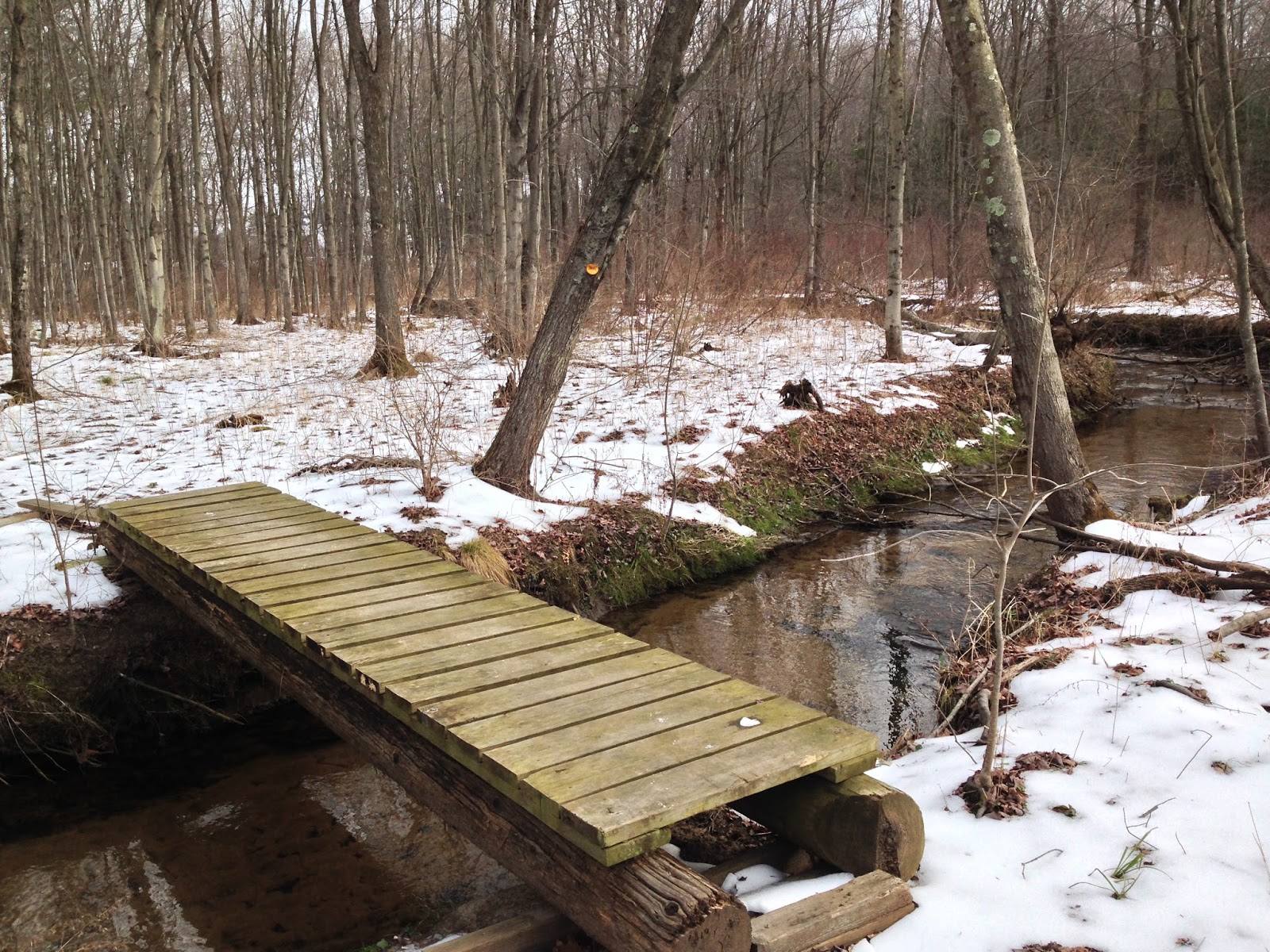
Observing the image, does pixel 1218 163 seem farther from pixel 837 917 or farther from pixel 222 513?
pixel 222 513

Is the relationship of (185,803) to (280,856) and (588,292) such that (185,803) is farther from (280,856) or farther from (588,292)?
(588,292)

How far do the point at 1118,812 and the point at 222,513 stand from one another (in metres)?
5.24

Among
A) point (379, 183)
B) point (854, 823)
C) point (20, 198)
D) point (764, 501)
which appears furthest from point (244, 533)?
point (379, 183)

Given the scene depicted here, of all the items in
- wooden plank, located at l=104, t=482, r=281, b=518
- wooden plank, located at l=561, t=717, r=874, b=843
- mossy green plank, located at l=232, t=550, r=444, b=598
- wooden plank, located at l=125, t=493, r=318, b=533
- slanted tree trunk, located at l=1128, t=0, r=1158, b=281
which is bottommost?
wooden plank, located at l=561, t=717, r=874, b=843

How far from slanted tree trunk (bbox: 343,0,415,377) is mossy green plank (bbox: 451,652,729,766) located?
778 centimetres

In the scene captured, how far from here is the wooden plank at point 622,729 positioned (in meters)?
2.67

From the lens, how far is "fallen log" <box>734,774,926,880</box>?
2617 mm

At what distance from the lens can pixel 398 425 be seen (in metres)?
8.66

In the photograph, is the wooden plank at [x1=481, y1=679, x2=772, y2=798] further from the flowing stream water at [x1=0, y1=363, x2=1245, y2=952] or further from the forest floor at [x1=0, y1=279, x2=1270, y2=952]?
the flowing stream water at [x1=0, y1=363, x2=1245, y2=952]

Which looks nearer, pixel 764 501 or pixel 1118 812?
pixel 1118 812

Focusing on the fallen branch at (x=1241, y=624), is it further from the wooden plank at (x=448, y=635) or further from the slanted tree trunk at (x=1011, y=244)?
the wooden plank at (x=448, y=635)

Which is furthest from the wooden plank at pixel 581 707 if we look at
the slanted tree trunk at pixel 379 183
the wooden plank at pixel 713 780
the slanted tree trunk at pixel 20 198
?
the slanted tree trunk at pixel 20 198

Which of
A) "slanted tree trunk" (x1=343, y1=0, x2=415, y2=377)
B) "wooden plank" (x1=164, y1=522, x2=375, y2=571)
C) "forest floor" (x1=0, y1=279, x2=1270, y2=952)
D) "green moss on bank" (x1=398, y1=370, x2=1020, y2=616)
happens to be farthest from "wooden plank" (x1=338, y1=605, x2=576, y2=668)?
"slanted tree trunk" (x1=343, y1=0, x2=415, y2=377)

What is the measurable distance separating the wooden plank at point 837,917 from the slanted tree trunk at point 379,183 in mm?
8796
